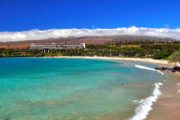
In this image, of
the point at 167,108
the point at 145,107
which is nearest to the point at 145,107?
the point at 145,107

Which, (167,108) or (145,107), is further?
(145,107)

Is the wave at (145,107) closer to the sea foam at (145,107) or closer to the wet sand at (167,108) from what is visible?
the sea foam at (145,107)

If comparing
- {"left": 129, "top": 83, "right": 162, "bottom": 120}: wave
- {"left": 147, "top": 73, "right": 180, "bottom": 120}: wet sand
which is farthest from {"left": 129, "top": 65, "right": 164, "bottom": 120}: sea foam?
{"left": 147, "top": 73, "right": 180, "bottom": 120}: wet sand

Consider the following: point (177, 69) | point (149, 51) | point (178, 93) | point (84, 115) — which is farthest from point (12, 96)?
point (149, 51)

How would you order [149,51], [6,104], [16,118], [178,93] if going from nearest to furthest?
[16,118] → [6,104] → [178,93] → [149,51]

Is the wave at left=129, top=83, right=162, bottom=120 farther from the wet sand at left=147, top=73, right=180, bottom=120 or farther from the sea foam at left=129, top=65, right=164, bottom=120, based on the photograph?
the wet sand at left=147, top=73, right=180, bottom=120

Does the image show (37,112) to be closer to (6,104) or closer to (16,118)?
(16,118)

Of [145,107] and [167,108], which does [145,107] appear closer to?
[145,107]

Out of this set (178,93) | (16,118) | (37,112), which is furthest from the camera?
(178,93)

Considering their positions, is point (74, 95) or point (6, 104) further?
point (74, 95)

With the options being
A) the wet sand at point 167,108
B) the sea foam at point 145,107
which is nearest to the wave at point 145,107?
the sea foam at point 145,107

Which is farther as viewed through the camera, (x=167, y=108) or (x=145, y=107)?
(x=145, y=107)
